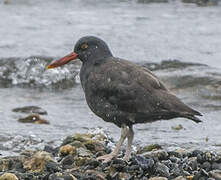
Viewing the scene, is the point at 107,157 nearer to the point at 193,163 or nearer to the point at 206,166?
the point at 193,163

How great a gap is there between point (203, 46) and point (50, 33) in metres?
3.20

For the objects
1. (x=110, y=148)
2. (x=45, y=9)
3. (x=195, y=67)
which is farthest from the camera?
(x=45, y=9)

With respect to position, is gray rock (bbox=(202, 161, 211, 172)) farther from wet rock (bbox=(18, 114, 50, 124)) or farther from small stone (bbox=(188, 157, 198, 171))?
wet rock (bbox=(18, 114, 50, 124))

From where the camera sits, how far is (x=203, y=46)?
39.7ft

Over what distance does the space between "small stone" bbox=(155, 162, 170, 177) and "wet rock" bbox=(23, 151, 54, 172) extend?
3.15 ft

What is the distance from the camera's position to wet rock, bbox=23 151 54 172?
551 centimetres

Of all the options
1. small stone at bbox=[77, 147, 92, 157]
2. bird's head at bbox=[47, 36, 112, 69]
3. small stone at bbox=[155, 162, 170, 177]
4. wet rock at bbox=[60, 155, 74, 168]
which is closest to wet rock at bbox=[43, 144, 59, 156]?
small stone at bbox=[77, 147, 92, 157]

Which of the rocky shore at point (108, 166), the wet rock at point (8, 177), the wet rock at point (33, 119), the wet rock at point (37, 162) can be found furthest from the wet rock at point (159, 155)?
the wet rock at point (33, 119)

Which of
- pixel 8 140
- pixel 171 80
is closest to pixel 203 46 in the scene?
pixel 171 80

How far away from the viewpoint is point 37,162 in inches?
218

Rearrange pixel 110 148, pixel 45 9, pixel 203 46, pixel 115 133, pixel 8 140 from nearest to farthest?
pixel 110 148, pixel 8 140, pixel 115 133, pixel 203 46, pixel 45 9

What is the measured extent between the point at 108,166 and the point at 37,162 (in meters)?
0.63

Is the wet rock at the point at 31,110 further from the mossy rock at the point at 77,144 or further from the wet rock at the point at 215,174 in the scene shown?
the wet rock at the point at 215,174

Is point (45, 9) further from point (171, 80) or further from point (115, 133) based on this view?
point (115, 133)
